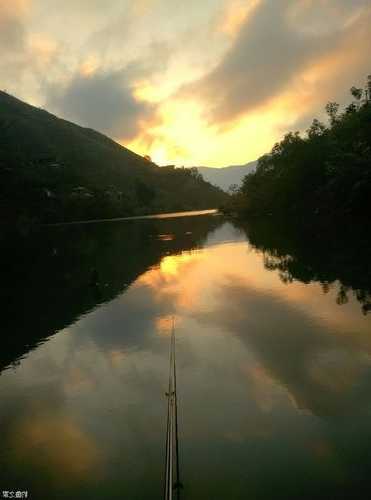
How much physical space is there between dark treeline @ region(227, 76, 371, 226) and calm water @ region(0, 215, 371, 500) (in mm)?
32579

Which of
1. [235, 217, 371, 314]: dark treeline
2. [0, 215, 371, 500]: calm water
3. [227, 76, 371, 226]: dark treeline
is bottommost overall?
[0, 215, 371, 500]: calm water

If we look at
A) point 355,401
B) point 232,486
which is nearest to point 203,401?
point 232,486

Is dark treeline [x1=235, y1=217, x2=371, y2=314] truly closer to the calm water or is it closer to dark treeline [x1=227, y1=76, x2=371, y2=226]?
the calm water

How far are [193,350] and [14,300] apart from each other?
61.2 feet

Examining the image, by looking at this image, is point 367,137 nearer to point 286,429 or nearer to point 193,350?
point 193,350

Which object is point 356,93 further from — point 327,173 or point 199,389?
point 199,389

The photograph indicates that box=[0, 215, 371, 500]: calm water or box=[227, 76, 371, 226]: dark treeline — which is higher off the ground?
box=[227, 76, 371, 226]: dark treeline

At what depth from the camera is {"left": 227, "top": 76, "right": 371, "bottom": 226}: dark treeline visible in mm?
57531

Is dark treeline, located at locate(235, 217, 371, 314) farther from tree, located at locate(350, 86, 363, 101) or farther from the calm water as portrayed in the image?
tree, located at locate(350, 86, 363, 101)

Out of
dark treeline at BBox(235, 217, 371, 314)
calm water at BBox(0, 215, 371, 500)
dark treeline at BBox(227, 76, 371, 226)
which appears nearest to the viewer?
calm water at BBox(0, 215, 371, 500)

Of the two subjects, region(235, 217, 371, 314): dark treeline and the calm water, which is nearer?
the calm water

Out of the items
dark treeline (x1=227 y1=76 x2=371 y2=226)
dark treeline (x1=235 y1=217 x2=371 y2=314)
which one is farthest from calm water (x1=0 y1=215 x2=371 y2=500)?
dark treeline (x1=227 y1=76 x2=371 y2=226)

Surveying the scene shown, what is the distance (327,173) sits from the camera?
61.6m

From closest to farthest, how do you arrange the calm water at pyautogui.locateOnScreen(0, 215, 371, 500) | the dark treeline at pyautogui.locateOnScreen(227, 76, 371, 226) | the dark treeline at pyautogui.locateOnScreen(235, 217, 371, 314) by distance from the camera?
the calm water at pyautogui.locateOnScreen(0, 215, 371, 500) → the dark treeline at pyautogui.locateOnScreen(235, 217, 371, 314) → the dark treeline at pyautogui.locateOnScreen(227, 76, 371, 226)
